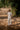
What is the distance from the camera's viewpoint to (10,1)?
96cm

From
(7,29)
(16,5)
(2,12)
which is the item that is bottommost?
(7,29)

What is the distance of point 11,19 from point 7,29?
0.24 meters

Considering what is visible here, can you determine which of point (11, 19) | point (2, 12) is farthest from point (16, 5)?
point (2, 12)

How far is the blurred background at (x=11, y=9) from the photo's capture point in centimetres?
98

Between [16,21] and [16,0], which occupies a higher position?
[16,0]

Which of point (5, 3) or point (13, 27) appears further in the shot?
point (13, 27)

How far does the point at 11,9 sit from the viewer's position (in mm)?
1124

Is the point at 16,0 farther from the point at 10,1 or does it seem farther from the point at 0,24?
the point at 0,24

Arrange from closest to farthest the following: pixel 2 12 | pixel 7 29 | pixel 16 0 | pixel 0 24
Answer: pixel 16 0, pixel 7 29, pixel 0 24, pixel 2 12

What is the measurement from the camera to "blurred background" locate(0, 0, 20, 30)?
0.98 m

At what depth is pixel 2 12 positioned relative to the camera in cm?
139

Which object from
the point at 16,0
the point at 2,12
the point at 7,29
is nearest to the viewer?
the point at 16,0

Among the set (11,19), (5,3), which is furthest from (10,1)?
(11,19)

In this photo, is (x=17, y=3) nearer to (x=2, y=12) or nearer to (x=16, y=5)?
(x=16, y=5)
